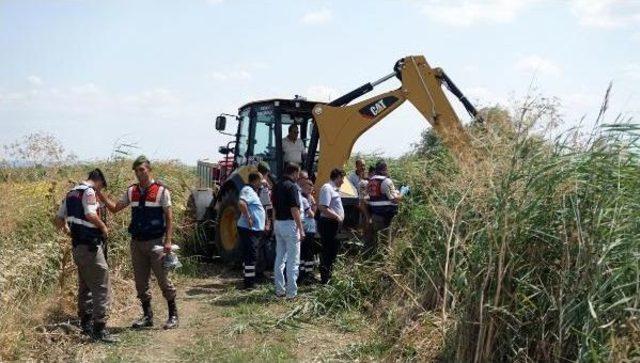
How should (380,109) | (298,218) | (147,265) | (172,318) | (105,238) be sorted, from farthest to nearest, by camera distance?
(380,109), (298,218), (172,318), (147,265), (105,238)

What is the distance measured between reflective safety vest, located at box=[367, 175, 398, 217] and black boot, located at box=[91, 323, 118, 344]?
13.4 feet

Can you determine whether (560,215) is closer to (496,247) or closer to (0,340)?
(496,247)

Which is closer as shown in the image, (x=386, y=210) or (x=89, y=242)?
(x=89, y=242)

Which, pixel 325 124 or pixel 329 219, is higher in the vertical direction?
pixel 325 124

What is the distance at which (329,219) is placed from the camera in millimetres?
8859

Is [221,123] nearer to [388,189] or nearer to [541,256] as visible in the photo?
[388,189]

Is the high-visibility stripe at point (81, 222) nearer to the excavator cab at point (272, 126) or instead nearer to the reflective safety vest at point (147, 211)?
the reflective safety vest at point (147, 211)

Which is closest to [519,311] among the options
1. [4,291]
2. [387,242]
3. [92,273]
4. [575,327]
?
[575,327]

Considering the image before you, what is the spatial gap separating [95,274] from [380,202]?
4.16 metres

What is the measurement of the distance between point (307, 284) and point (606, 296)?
5.37m

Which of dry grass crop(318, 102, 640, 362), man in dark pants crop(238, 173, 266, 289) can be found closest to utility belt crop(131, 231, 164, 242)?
man in dark pants crop(238, 173, 266, 289)

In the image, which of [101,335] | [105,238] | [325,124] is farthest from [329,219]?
[101,335]

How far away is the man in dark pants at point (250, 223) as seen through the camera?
29.5ft

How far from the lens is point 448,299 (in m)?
5.76
